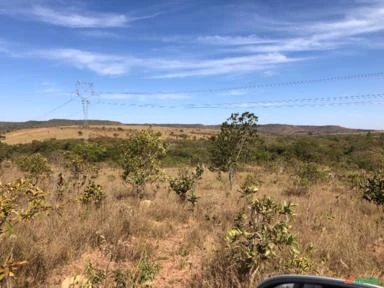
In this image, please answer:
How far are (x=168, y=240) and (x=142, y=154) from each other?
6.27 m

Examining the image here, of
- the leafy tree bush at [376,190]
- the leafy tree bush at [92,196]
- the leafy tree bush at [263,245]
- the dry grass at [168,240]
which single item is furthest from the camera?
the leafy tree bush at [376,190]

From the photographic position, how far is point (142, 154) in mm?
15273

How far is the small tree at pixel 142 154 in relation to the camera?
1485 cm

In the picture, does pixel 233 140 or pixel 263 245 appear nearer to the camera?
pixel 263 245

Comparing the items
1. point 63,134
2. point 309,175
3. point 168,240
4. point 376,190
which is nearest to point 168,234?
point 168,240

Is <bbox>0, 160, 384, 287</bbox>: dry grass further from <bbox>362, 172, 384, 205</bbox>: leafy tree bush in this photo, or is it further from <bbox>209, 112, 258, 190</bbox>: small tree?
<bbox>209, 112, 258, 190</bbox>: small tree

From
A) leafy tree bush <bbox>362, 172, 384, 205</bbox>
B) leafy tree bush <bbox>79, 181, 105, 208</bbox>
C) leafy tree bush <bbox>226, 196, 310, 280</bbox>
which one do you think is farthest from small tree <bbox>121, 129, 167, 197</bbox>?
leafy tree bush <bbox>226, 196, 310, 280</bbox>

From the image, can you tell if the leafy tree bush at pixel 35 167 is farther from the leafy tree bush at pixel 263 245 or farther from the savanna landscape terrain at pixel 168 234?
the leafy tree bush at pixel 263 245

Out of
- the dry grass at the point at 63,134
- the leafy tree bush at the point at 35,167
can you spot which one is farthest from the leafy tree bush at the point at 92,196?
the dry grass at the point at 63,134

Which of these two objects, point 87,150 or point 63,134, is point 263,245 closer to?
point 87,150

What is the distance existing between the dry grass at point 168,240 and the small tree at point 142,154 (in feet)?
8.49

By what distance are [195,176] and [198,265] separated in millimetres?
5952

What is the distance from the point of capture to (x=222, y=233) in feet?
29.5

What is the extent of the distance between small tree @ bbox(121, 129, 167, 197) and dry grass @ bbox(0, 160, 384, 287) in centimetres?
259
